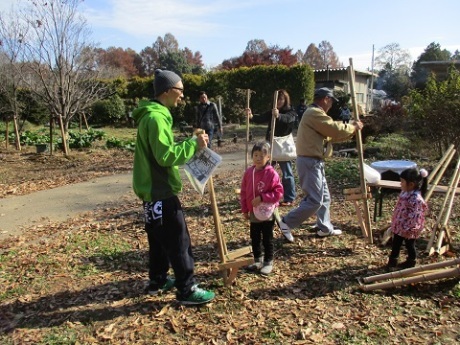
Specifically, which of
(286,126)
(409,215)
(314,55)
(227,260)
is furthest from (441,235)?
(314,55)

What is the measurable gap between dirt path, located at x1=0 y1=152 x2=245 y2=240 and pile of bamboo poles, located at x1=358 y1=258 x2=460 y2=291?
5.08 metres

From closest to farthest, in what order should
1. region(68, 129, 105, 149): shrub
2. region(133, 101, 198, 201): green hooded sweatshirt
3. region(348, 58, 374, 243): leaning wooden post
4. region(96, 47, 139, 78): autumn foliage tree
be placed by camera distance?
region(133, 101, 198, 201): green hooded sweatshirt
region(348, 58, 374, 243): leaning wooden post
region(68, 129, 105, 149): shrub
region(96, 47, 139, 78): autumn foliage tree

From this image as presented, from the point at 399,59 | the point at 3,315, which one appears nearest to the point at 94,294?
the point at 3,315

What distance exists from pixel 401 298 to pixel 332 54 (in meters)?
92.8

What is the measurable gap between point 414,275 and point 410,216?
61 centimetres

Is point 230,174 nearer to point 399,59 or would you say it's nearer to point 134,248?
point 134,248

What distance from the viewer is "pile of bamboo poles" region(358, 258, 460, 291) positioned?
3803 mm

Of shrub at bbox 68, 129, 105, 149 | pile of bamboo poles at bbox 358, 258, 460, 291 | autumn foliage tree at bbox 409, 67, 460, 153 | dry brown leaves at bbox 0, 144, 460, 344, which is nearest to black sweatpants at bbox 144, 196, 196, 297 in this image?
dry brown leaves at bbox 0, 144, 460, 344

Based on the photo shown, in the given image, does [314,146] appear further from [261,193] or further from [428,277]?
[428,277]

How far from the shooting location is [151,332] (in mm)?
3369

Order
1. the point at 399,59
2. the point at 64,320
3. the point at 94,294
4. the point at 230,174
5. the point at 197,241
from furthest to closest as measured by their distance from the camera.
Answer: the point at 399,59, the point at 230,174, the point at 197,241, the point at 94,294, the point at 64,320

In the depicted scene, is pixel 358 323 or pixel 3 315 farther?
pixel 3 315

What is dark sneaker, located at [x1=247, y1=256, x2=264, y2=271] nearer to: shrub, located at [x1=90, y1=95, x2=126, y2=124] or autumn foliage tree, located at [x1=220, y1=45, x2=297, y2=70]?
shrub, located at [x1=90, y1=95, x2=126, y2=124]

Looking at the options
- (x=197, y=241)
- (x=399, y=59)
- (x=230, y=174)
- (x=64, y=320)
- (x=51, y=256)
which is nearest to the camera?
(x=64, y=320)
